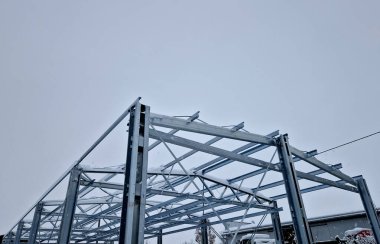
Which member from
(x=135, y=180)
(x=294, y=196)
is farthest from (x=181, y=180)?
(x=135, y=180)

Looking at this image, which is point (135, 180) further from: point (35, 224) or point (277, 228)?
point (277, 228)

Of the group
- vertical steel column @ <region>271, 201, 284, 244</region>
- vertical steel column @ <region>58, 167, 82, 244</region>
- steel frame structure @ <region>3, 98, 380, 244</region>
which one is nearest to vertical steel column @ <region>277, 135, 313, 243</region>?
steel frame structure @ <region>3, 98, 380, 244</region>

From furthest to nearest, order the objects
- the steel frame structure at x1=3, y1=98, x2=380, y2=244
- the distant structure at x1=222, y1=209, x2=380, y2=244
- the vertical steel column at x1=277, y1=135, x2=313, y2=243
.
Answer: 1. the distant structure at x1=222, y1=209, x2=380, y2=244
2. the vertical steel column at x1=277, y1=135, x2=313, y2=243
3. the steel frame structure at x1=3, y1=98, x2=380, y2=244

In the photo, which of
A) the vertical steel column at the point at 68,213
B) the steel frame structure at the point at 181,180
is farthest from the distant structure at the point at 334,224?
the vertical steel column at the point at 68,213

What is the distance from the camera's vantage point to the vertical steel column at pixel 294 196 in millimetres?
6594

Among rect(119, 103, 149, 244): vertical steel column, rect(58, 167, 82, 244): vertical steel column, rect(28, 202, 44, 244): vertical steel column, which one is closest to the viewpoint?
rect(119, 103, 149, 244): vertical steel column

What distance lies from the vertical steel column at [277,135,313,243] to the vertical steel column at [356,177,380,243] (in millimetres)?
5012

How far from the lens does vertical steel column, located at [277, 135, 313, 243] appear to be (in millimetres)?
Result: 6594

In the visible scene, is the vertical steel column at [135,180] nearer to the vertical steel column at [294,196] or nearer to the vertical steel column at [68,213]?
the vertical steel column at [68,213]

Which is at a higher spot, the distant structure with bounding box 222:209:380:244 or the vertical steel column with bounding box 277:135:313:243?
the distant structure with bounding box 222:209:380:244

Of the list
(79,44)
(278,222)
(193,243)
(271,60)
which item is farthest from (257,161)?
(193,243)

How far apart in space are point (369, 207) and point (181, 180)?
23.5 ft

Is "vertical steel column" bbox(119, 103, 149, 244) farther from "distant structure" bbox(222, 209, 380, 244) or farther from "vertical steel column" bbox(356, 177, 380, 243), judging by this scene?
"distant structure" bbox(222, 209, 380, 244)

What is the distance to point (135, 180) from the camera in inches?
184
